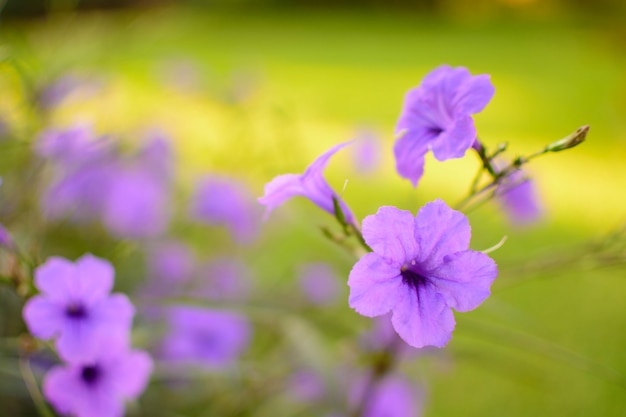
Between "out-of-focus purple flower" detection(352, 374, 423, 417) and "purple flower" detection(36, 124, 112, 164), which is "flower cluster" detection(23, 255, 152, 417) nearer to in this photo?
"purple flower" detection(36, 124, 112, 164)

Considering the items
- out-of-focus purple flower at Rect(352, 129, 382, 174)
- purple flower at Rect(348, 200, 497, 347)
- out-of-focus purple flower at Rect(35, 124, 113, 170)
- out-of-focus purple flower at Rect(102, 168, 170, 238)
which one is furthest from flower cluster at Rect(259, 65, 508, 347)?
out-of-focus purple flower at Rect(102, 168, 170, 238)

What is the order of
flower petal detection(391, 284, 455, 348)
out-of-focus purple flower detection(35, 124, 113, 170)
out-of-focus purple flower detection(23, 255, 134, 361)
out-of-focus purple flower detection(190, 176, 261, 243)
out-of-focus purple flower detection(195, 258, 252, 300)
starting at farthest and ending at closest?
1. out-of-focus purple flower detection(195, 258, 252, 300)
2. out-of-focus purple flower detection(190, 176, 261, 243)
3. out-of-focus purple flower detection(35, 124, 113, 170)
4. out-of-focus purple flower detection(23, 255, 134, 361)
5. flower petal detection(391, 284, 455, 348)

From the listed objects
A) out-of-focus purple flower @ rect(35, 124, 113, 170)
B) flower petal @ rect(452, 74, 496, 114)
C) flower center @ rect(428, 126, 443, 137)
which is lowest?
out-of-focus purple flower @ rect(35, 124, 113, 170)

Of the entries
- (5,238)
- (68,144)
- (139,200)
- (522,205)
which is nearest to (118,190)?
(139,200)

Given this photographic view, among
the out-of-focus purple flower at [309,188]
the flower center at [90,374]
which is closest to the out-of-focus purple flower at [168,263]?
the flower center at [90,374]

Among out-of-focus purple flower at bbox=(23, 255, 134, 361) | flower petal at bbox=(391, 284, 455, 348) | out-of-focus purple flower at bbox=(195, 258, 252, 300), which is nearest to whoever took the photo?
flower petal at bbox=(391, 284, 455, 348)

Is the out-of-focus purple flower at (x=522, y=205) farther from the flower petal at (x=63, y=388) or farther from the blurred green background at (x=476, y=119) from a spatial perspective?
the flower petal at (x=63, y=388)

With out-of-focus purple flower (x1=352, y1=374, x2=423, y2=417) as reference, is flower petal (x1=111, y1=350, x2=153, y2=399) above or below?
above

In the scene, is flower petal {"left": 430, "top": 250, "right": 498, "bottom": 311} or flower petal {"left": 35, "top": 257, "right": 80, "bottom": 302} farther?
flower petal {"left": 35, "top": 257, "right": 80, "bottom": 302}
